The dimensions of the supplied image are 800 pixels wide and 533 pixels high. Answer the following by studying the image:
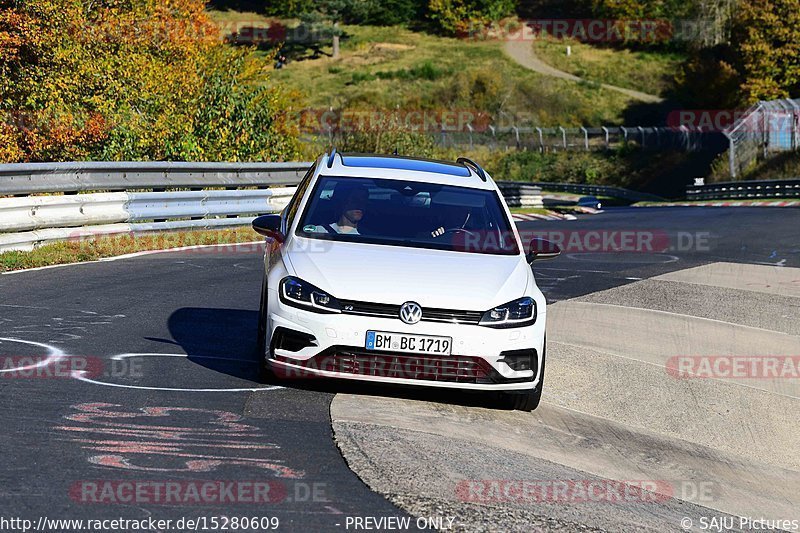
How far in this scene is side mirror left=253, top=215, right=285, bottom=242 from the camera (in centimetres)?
873

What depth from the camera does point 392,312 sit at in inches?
295

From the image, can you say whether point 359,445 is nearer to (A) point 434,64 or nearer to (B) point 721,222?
(B) point 721,222

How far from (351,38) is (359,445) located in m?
94.1

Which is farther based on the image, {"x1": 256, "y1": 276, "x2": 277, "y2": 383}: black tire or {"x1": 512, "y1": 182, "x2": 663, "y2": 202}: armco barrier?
{"x1": 512, "y1": 182, "x2": 663, "y2": 202}: armco barrier

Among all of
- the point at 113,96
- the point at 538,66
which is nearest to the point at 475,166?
the point at 113,96

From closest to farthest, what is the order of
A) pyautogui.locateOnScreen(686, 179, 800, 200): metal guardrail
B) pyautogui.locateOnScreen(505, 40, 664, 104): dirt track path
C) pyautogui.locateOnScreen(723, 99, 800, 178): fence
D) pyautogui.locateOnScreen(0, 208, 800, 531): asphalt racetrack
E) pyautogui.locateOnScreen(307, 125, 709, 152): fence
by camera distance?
pyautogui.locateOnScreen(0, 208, 800, 531): asphalt racetrack
pyautogui.locateOnScreen(686, 179, 800, 200): metal guardrail
pyautogui.locateOnScreen(723, 99, 800, 178): fence
pyautogui.locateOnScreen(307, 125, 709, 152): fence
pyautogui.locateOnScreen(505, 40, 664, 104): dirt track path

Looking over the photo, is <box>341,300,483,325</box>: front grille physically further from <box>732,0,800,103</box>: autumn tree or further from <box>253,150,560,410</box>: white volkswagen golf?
<box>732,0,800,103</box>: autumn tree

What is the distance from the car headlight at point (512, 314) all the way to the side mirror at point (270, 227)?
1818mm

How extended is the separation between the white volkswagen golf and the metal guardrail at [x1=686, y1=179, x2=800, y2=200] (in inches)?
1442

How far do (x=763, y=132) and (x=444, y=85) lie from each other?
3641cm

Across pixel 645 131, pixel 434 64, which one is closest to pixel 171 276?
pixel 645 131

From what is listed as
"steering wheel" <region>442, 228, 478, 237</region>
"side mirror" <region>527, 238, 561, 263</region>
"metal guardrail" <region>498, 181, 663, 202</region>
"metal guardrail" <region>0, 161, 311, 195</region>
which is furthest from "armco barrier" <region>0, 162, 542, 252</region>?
"metal guardrail" <region>498, 181, 663, 202</region>

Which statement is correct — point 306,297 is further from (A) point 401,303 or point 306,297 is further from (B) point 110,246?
(B) point 110,246

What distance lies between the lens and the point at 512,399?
810 centimetres
